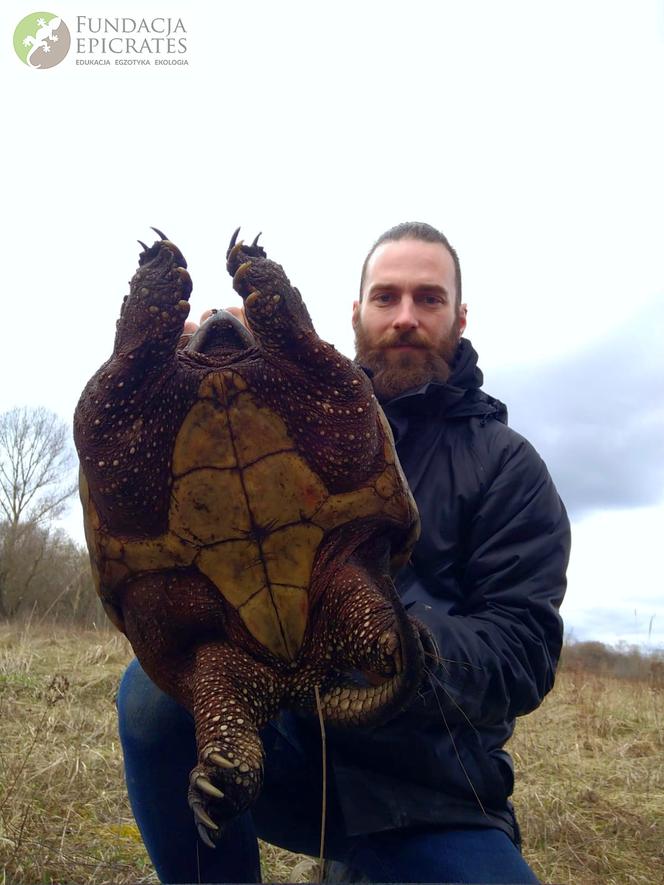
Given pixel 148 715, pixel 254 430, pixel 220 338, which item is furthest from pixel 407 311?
pixel 148 715

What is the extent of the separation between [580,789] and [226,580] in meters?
3.60

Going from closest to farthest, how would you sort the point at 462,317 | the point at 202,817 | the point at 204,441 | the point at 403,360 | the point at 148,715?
the point at 202,817 → the point at 204,441 → the point at 148,715 → the point at 403,360 → the point at 462,317

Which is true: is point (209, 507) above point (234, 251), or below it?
below

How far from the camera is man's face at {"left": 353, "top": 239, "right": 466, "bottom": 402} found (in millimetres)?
2936

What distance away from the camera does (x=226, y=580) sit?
1.82 m

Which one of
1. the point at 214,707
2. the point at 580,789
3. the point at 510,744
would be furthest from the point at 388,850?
the point at 510,744

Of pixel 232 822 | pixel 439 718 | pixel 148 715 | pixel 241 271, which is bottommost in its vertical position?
pixel 232 822

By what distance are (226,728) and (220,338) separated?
3.10ft

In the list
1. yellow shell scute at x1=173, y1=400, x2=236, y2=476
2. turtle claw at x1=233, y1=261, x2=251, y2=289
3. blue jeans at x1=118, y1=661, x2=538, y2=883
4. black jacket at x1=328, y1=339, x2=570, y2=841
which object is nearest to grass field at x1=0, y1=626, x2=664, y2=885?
blue jeans at x1=118, y1=661, x2=538, y2=883

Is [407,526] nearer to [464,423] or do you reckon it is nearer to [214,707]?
[214,707]

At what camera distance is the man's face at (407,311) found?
2.94 m

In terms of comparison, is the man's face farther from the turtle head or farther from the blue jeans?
the blue jeans

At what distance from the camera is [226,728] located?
1636mm

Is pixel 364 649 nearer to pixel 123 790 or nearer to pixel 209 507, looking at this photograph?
pixel 209 507
